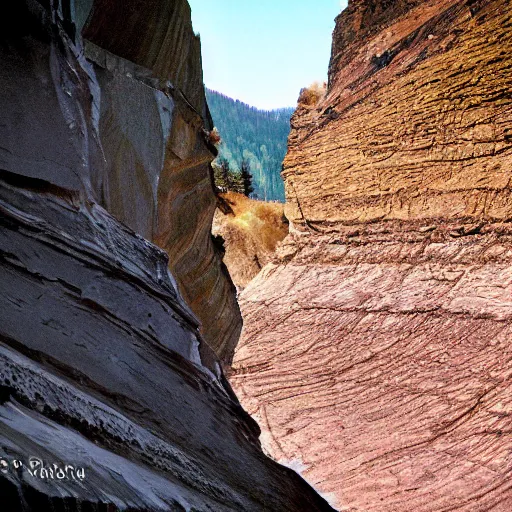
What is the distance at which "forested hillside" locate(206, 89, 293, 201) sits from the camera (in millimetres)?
41531

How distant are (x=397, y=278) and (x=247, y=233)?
10935 millimetres

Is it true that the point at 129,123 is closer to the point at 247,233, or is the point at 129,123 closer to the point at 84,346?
the point at 84,346

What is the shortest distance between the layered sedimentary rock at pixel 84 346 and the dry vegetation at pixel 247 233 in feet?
43.7

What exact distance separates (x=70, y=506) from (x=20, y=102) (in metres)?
1.89

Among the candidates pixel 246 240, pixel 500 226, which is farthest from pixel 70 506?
pixel 246 240

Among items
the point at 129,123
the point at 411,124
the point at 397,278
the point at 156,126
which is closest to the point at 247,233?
the point at 411,124

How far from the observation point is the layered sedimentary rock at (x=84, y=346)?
149 centimetres

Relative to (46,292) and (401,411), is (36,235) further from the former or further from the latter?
(401,411)

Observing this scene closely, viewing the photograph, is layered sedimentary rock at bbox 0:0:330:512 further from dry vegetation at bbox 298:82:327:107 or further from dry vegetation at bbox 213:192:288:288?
dry vegetation at bbox 213:192:288:288

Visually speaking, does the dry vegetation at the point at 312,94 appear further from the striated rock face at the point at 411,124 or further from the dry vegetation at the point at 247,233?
the dry vegetation at the point at 247,233

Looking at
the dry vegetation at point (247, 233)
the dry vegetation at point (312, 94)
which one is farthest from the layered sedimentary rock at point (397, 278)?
the dry vegetation at point (247, 233)

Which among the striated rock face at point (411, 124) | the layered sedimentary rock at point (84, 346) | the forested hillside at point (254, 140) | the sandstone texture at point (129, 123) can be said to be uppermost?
the forested hillside at point (254, 140)

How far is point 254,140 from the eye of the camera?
144ft

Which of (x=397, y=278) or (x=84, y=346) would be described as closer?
(x=84, y=346)
